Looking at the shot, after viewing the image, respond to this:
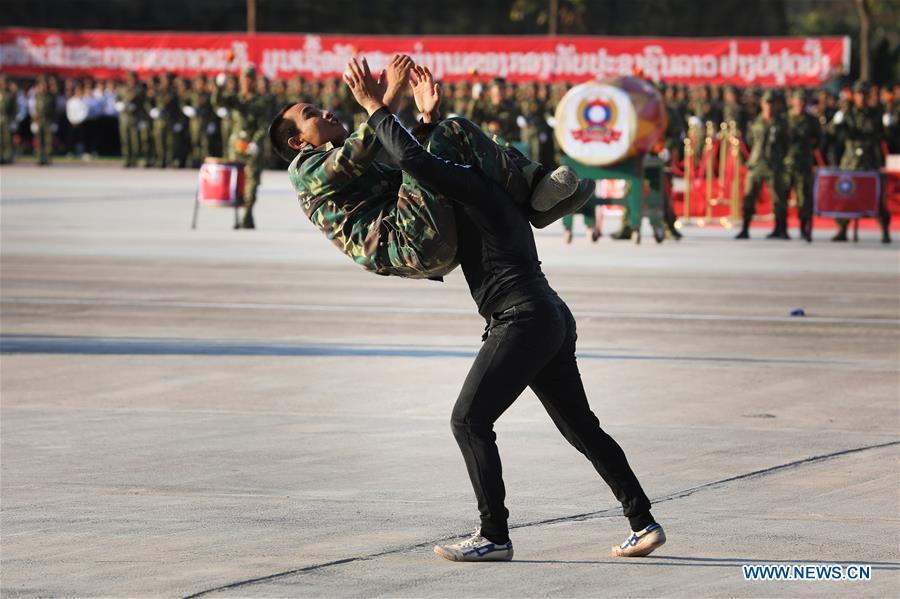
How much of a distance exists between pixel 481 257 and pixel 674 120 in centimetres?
1799

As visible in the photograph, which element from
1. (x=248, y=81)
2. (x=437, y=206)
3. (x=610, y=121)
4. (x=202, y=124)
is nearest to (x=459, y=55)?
(x=202, y=124)

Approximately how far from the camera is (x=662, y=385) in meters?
10.8

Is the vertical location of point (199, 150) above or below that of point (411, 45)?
below

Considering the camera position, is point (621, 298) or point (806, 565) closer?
point (806, 565)

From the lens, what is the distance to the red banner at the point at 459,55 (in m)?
40.8

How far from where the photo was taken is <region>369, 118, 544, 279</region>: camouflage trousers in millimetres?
5902

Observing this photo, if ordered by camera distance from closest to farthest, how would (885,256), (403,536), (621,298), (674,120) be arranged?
(403,536) → (621,298) → (885,256) → (674,120)

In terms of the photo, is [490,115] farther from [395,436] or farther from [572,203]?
[572,203]

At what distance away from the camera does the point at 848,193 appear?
78.5 ft

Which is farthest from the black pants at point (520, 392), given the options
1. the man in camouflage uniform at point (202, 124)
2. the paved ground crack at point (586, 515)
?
the man in camouflage uniform at point (202, 124)

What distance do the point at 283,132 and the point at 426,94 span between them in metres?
0.54

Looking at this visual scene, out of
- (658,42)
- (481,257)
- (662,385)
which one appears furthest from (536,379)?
(658,42)

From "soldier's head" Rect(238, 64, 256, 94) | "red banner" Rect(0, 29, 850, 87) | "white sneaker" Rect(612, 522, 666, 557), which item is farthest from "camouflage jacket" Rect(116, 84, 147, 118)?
"white sneaker" Rect(612, 522, 666, 557)

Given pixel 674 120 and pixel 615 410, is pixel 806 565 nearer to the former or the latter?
pixel 615 410
